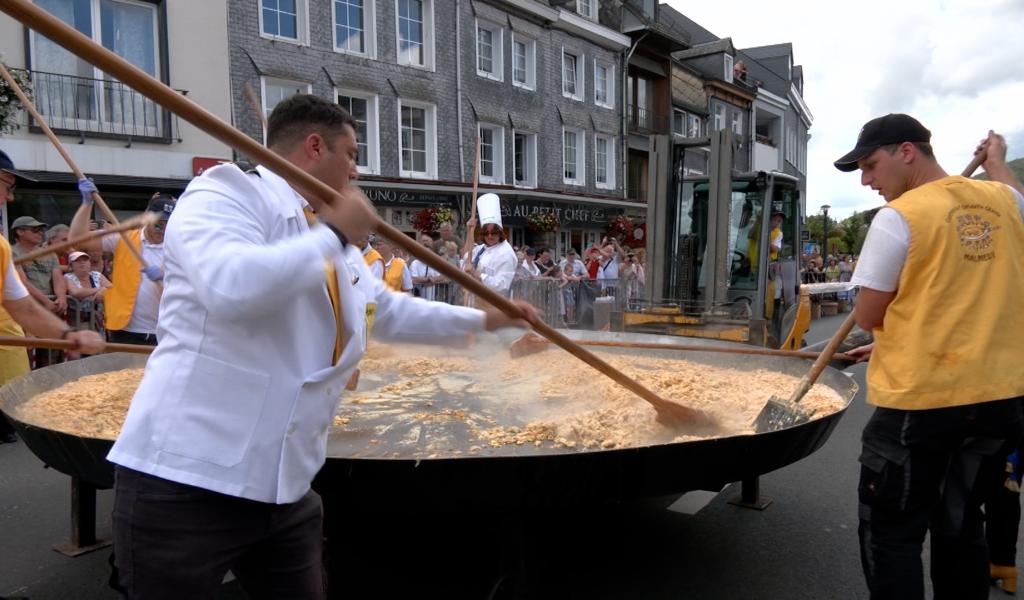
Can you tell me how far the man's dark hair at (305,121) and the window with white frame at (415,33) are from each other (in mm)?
14437

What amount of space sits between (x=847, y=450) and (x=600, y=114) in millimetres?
17287

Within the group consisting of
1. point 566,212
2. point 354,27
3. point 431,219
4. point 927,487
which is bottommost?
point 927,487

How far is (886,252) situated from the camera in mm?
2289

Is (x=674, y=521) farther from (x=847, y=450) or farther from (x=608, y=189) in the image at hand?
(x=608, y=189)

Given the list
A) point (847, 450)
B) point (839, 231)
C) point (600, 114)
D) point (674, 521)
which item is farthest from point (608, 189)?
point (839, 231)

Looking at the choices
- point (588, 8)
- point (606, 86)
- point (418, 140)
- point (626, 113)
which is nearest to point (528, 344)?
point (418, 140)

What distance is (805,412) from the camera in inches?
120

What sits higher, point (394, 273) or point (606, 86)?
point (606, 86)

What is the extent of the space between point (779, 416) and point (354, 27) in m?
13.7

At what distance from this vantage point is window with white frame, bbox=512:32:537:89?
730 inches

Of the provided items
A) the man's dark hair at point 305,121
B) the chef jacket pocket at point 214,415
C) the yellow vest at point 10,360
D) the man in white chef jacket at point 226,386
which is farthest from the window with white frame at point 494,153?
the chef jacket pocket at point 214,415

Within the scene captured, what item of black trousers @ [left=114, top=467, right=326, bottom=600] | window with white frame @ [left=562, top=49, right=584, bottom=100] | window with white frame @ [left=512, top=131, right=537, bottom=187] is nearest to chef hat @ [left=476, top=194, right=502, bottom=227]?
black trousers @ [left=114, top=467, right=326, bottom=600]

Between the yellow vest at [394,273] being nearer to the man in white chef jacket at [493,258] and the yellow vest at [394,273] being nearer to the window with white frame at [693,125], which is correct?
the man in white chef jacket at [493,258]

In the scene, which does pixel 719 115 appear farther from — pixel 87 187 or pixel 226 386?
pixel 226 386
